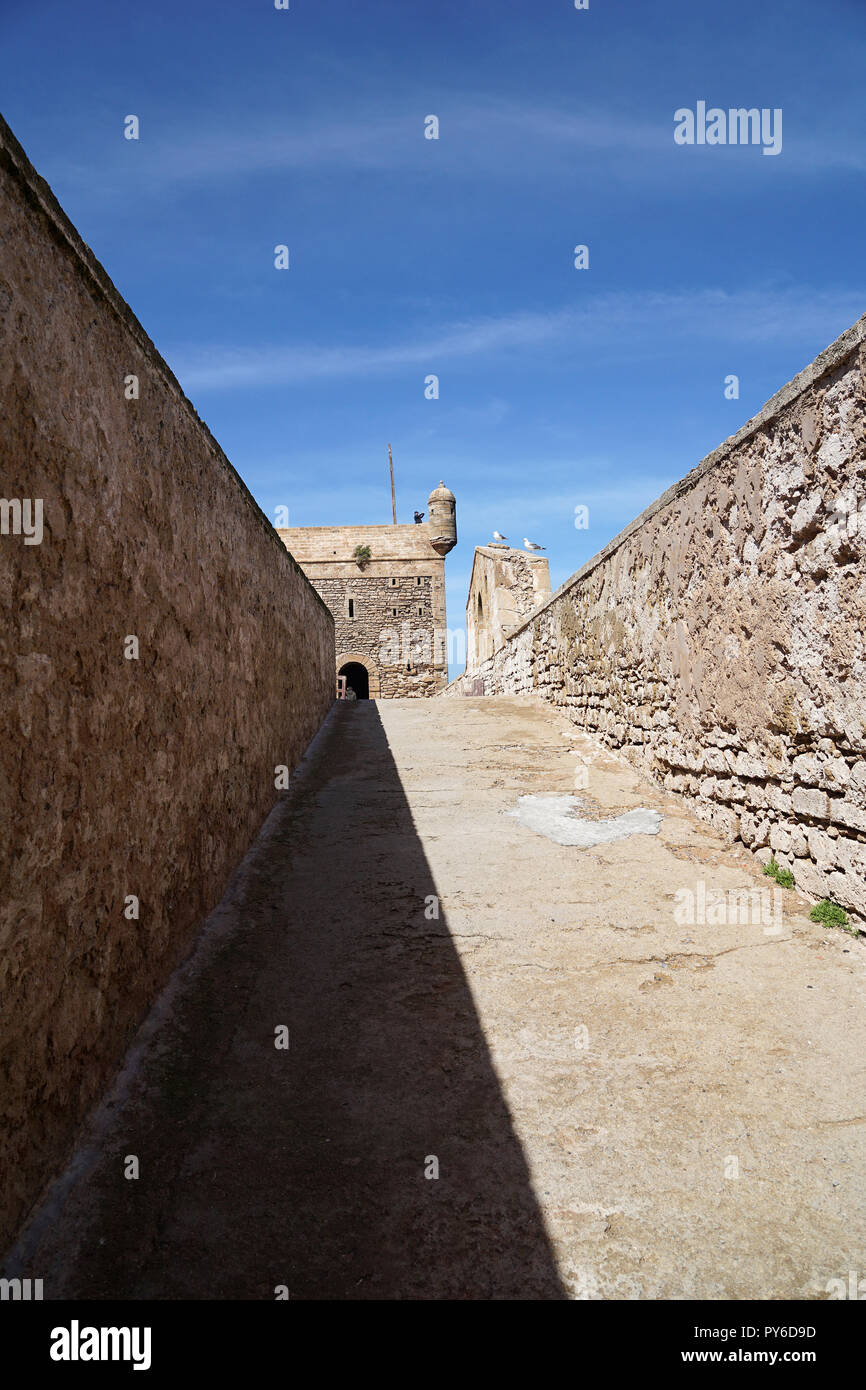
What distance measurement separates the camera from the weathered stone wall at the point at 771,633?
3324 mm

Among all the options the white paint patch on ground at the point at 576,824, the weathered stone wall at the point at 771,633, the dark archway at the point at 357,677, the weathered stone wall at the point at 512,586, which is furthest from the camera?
the dark archway at the point at 357,677

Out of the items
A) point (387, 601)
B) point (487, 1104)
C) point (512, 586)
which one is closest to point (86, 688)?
point (487, 1104)

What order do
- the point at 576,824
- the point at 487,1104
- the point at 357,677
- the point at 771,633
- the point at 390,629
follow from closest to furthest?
the point at 487,1104 → the point at 771,633 → the point at 576,824 → the point at 390,629 → the point at 357,677

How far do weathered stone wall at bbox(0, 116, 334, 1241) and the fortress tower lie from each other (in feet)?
68.0

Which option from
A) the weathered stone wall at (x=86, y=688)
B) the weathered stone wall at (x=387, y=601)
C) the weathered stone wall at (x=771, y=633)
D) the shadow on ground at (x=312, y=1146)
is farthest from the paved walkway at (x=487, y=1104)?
the weathered stone wall at (x=387, y=601)

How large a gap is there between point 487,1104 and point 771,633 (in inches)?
108

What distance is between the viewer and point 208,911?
357 centimetres

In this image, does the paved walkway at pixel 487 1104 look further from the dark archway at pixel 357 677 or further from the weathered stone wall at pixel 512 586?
the dark archway at pixel 357 677

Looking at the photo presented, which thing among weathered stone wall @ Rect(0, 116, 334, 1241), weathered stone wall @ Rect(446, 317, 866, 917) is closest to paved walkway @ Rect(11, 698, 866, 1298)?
weathered stone wall @ Rect(0, 116, 334, 1241)

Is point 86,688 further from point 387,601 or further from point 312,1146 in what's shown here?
point 387,601

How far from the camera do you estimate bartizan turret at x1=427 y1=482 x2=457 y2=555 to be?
80.2ft

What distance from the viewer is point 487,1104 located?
2.39 meters

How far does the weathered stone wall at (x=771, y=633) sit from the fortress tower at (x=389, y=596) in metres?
18.4

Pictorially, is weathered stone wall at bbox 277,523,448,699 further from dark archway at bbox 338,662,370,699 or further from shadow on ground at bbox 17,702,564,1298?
shadow on ground at bbox 17,702,564,1298
